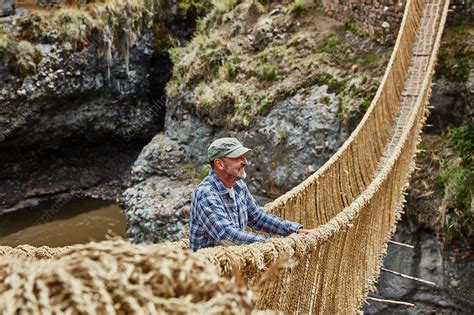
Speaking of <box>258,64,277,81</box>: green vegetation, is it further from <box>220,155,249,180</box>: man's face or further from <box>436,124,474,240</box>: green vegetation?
<box>220,155,249,180</box>: man's face

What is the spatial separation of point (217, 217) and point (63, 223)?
881cm

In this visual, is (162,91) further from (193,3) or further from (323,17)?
(323,17)

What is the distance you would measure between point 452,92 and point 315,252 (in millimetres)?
4802

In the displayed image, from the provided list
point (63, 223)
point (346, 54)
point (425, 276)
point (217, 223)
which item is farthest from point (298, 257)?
point (63, 223)

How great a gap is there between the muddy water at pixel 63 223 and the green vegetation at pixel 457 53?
19.3 feet

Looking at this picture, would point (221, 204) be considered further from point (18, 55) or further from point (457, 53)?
point (18, 55)

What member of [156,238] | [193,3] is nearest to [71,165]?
[193,3]

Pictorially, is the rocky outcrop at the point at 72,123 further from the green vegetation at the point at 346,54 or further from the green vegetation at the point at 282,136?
the green vegetation at the point at 282,136

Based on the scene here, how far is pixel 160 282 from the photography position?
1.08 metres

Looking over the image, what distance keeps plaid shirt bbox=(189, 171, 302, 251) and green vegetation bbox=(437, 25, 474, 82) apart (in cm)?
467

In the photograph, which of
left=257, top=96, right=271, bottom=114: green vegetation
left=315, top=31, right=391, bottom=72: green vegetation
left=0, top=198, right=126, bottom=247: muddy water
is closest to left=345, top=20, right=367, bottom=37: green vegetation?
left=315, top=31, right=391, bottom=72: green vegetation

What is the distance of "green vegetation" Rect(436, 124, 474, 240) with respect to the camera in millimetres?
5746

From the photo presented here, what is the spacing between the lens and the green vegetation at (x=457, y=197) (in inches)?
226

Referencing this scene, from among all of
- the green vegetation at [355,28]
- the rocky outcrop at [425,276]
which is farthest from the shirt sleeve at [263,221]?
the green vegetation at [355,28]
